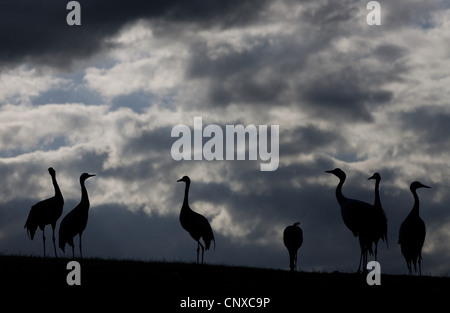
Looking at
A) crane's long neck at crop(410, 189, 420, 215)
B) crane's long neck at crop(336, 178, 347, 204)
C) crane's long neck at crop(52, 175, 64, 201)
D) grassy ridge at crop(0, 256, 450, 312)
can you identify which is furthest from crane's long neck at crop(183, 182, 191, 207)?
crane's long neck at crop(410, 189, 420, 215)

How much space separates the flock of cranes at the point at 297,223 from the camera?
93.0 ft

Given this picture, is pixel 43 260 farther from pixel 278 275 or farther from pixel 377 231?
pixel 377 231

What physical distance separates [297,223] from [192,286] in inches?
537

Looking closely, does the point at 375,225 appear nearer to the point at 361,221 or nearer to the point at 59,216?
the point at 361,221

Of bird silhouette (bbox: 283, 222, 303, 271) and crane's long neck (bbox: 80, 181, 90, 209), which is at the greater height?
crane's long neck (bbox: 80, 181, 90, 209)

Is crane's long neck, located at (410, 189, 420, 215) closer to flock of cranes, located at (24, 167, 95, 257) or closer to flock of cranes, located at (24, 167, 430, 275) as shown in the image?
flock of cranes, located at (24, 167, 430, 275)

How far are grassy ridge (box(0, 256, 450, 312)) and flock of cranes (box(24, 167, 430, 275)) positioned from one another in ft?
9.29

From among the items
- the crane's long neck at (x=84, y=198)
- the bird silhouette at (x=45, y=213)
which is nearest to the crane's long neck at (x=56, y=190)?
the bird silhouette at (x=45, y=213)

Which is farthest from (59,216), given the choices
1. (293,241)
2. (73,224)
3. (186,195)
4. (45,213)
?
(293,241)

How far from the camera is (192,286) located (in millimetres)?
21188

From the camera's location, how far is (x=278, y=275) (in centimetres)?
2461

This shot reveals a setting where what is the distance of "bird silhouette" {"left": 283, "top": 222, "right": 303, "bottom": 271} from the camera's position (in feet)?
111
